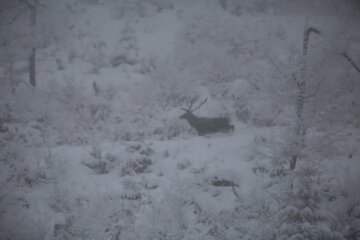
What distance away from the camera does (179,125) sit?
1725 centimetres

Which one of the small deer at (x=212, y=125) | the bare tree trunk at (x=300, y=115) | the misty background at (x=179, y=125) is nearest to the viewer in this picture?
the misty background at (x=179, y=125)

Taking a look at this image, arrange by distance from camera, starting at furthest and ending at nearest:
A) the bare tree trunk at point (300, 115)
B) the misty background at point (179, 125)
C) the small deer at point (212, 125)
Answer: the small deer at point (212, 125) → the bare tree trunk at point (300, 115) → the misty background at point (179, 125)

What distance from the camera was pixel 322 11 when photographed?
2688 centimetres

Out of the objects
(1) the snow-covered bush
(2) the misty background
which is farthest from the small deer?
(1) the snow-covered bush

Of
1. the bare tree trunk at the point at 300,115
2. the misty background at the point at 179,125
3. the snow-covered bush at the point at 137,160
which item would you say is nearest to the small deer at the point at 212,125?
the misty background at the point at 179,125

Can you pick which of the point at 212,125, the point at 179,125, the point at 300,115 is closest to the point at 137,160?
the point at 212,125

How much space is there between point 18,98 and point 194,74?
10.6 m

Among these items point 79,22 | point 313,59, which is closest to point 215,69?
point 313,59

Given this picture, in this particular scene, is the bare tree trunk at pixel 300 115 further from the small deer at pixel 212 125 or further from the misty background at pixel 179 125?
the small deer at pixel 212 125

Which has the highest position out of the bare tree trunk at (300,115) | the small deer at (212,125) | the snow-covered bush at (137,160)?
the bare tree trunk at (300,115)

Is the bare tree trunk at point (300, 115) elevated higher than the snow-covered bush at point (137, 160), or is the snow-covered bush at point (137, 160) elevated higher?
the bare tree trunk at point (300, 115)

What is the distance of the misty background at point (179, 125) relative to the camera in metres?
8.44

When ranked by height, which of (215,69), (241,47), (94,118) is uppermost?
(241,47)

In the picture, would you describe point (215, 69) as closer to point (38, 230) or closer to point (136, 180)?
point (136, 180)
